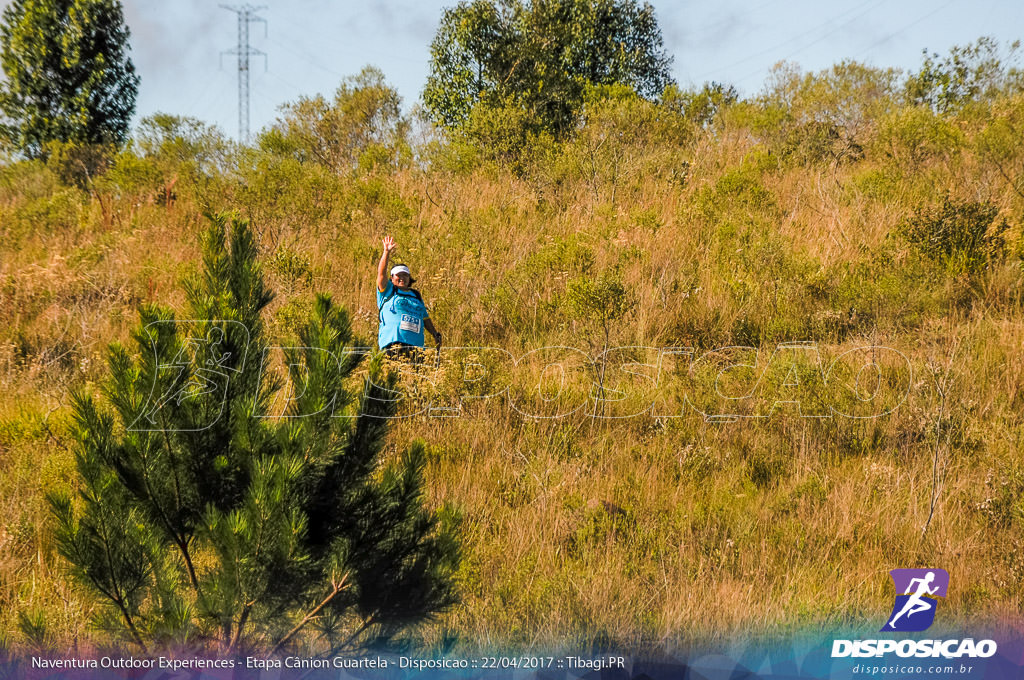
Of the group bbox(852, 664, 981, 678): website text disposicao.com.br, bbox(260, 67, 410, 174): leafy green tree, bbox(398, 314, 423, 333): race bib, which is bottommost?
bbox(852, 664, 981, 678): website text disposicao.com.br

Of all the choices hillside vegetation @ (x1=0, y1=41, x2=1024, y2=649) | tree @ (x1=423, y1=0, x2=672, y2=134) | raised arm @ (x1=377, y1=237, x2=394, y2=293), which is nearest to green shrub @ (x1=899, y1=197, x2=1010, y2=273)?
hillside vegetation @ (x1=0, y1=41, x2=1024, y2=649)

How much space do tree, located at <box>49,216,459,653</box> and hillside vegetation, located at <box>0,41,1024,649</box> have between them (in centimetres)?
37

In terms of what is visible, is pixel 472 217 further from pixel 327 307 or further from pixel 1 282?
pixel 327 307

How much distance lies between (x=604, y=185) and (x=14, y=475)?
23.7ft

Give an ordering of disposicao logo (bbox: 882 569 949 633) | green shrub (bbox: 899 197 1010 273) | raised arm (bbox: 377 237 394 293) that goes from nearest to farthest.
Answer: disposicao logo (bbox: 882 569 949 633)
raised arm (bbox: 377 237 394 293)
green shrub (bbox: 899 197 1010 273)

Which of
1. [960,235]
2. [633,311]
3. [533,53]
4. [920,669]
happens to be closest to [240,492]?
[920,669]

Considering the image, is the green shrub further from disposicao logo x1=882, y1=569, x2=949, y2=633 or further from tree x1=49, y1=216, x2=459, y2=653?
tree x1=49, y1=216, x2=459, y2=653

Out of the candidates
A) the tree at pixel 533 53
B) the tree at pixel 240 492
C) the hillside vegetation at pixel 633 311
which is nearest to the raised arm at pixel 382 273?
the hillside vegetation at pixel 633 311

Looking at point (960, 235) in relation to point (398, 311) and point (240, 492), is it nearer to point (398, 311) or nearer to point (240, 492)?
point (398, 311)

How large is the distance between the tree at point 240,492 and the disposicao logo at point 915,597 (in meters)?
2.26

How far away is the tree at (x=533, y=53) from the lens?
1744 centimetres

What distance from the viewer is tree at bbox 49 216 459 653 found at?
96.0 inches

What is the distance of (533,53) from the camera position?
57.9 feet

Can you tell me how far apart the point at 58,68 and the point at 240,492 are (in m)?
20.3
